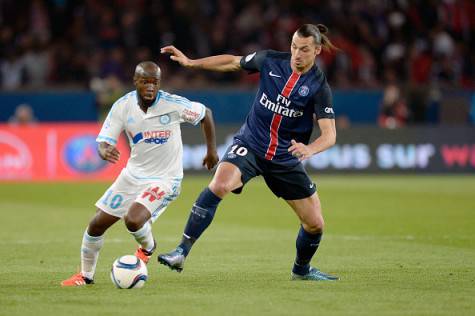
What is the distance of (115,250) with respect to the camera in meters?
11.9

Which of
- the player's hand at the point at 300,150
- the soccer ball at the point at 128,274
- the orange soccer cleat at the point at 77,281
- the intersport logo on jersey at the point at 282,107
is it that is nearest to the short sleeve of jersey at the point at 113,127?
the soccer ball at the point at 128,274

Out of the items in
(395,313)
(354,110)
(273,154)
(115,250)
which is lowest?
(354,110)

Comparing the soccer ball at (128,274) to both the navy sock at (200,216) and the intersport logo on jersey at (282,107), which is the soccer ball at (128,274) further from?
the intersport logo on jersey at (282,107)

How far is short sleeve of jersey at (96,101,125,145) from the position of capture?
28.6ft

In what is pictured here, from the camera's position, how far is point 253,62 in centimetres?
927

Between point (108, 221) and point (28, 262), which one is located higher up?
point (108, 221)

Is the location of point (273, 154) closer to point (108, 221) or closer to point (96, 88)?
point (108, 221)

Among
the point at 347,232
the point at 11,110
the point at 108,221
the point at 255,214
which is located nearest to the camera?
the point at 108,221

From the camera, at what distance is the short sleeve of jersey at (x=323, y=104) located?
8.89m

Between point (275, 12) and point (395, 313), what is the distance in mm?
20365

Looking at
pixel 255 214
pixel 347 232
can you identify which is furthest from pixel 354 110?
pixel 347 232

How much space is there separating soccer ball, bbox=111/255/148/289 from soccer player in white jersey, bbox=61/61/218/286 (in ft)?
1.15

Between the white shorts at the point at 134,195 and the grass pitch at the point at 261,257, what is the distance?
2.19 ft

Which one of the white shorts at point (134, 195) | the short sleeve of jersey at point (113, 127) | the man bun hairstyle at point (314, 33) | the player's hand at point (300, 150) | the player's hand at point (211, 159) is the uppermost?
the man bun hairstyle at point (314, 33)
